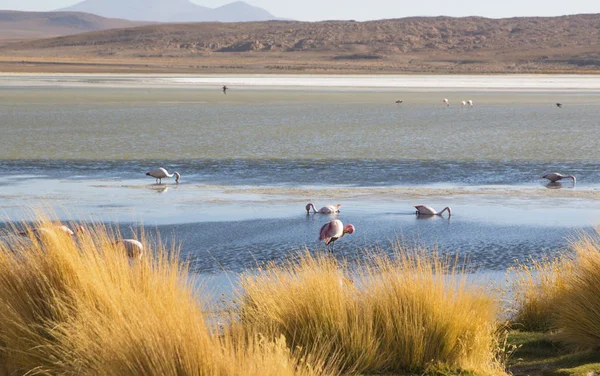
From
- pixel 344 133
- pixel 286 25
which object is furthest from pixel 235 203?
pixel 286 25

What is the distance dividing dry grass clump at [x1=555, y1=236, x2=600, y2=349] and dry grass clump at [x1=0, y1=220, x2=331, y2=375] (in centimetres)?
188

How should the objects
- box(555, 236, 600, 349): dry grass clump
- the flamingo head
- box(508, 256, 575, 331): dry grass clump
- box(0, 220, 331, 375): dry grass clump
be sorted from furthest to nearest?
the flamingo head < box(508, 256, 575, 331): dry grass clump < box(555, 236, 600, 349): dry grass clump < box(0, 220, 331, 375): dry grass clump

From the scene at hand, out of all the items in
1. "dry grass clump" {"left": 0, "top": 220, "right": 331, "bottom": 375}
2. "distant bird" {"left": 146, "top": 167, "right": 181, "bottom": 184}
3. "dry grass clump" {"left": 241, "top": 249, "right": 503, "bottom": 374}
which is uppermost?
"dry grass clump" {"left": 0, "top": 220, "right": 331, "bottom": 375}

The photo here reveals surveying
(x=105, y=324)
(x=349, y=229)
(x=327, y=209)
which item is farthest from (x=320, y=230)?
(x=105, y=324)

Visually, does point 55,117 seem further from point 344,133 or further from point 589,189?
point 589,189

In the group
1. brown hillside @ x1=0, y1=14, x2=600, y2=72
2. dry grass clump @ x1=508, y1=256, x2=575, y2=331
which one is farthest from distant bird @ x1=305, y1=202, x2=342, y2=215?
brown hillside @ x1=0, y1=14, x2=600, y2=72

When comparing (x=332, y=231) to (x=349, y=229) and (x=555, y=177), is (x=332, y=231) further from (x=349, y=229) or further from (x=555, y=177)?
(x=555, y=177)

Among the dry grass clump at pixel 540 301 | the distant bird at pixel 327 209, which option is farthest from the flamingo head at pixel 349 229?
the dry grass clump at pixel 540 301

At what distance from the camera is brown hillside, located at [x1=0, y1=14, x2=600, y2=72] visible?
4341 inches

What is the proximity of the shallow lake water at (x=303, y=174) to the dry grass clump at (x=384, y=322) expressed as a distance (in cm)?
316

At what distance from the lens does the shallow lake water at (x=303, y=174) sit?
10297 mm

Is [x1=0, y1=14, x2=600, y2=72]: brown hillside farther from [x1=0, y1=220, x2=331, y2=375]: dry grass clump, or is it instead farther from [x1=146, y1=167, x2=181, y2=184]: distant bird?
[x1=0, y1=220, x2=331, y2=375]: dry grass clump

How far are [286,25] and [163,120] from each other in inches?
5507

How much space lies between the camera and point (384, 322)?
5418 mm
